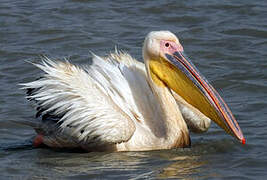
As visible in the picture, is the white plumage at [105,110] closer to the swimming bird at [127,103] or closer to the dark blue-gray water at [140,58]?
the swimming bird at [127,103]

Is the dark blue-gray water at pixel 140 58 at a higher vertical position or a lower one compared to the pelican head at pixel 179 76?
lower

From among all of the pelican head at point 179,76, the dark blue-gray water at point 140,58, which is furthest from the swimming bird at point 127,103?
the dark blue-gray water at point 140,58

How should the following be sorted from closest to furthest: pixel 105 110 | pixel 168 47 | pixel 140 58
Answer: pixel 105 110 → pixel 168 47 → pixel 140 58

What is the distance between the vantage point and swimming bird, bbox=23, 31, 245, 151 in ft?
20.2

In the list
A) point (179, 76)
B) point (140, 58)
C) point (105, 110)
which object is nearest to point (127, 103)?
point (105, 110)

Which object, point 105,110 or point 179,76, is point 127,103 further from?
point 179,76

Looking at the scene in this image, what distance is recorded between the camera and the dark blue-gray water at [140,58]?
5.88m

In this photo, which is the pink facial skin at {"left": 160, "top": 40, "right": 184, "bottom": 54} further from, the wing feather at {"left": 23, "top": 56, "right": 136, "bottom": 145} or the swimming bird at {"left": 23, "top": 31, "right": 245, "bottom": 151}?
the wing feather at {"left": 23, "top": 56, "right": 136, "bottom": 145}

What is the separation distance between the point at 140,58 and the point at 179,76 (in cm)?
260

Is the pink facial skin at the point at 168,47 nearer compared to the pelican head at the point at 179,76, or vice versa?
the pelican head at the point at 179,76

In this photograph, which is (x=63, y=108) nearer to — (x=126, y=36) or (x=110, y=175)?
(x=110, y=175)

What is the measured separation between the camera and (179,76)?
644 cm

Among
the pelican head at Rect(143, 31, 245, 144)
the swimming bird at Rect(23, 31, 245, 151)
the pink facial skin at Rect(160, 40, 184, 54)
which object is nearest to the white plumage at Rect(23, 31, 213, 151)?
the swimming bird at Rect(23, 31, 245, 151)

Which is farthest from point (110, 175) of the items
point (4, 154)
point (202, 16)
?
point (202, 16)
